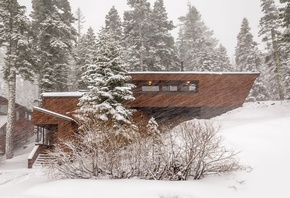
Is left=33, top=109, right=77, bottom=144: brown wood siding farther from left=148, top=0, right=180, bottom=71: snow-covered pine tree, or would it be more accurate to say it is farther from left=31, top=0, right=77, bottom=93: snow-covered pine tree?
left=148, top=0, right=180, bottom=71: snow-covered pine tree

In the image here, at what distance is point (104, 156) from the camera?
42.3 ft

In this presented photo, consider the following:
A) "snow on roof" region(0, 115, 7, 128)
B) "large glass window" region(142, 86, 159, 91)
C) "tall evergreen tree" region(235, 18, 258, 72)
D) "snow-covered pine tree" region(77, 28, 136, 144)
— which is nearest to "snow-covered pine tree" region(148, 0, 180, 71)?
"large glass window" region(142, 86, 159, 91)

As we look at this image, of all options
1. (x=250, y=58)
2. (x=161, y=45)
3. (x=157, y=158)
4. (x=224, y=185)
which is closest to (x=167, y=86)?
(x=161, y=45)

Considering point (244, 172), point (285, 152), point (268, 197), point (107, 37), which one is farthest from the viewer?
point (107, 37)

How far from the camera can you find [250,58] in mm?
39438

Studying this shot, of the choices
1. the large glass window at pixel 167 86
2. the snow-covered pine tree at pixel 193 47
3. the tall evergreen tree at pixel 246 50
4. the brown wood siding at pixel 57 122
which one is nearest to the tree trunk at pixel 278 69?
the tall evergreen tree at pixel 246 50

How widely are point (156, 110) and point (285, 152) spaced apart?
43.2ft

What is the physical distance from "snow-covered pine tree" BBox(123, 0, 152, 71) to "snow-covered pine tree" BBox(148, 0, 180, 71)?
671mm

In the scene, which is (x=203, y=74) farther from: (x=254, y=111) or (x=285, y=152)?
(x=285, y=152)

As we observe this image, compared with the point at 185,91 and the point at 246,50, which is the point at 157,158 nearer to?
the point at 185,91

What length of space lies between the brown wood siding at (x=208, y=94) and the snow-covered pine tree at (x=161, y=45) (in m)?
10.1

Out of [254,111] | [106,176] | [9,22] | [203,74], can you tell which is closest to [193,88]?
[203,74]

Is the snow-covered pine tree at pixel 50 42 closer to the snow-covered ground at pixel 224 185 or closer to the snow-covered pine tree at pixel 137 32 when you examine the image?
the snow-covered pine tree at pixel 137 32

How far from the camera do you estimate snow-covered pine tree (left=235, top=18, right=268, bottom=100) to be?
39.1m
